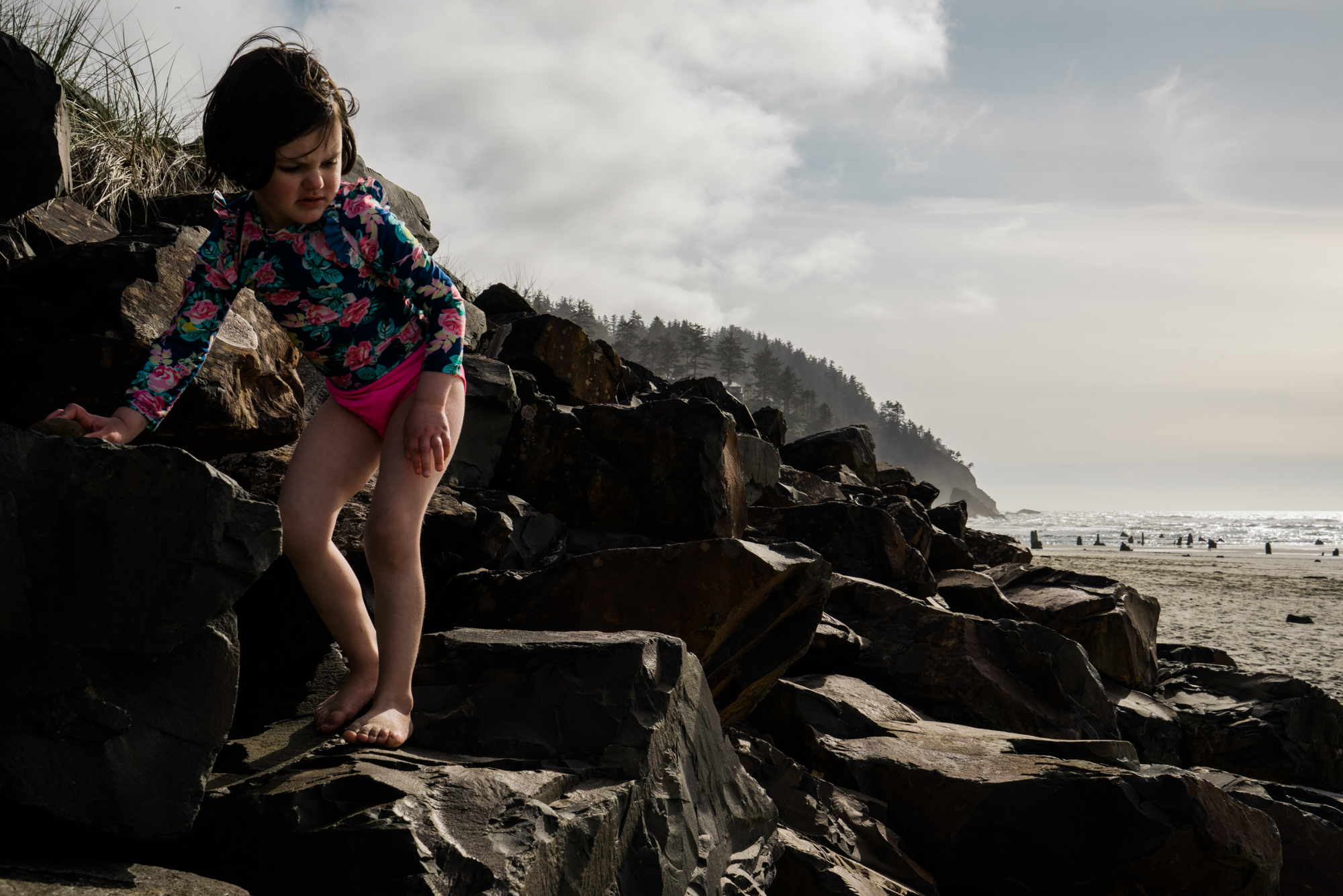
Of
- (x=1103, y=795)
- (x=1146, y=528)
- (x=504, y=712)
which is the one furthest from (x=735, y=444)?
(x=1146, y=528)

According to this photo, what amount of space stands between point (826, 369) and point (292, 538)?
473 feet

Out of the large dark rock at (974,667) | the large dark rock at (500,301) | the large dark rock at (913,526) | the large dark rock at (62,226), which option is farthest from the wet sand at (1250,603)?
the large dark rock at (62,226)

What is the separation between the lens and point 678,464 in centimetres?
554

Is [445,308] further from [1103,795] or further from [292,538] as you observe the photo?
[1103,795]

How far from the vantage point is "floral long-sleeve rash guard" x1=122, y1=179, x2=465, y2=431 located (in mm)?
2504

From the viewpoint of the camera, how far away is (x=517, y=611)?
3682 mm

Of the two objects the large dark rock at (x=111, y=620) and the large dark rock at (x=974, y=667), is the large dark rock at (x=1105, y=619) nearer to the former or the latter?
the large dark rock at (x=974, y=667)

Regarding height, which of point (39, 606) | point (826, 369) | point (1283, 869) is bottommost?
point (1283, 869)

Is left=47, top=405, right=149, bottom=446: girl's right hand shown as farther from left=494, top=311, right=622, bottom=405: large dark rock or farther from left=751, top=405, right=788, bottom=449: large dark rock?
left=751, top=405, right=788, bottom=449: large dark rock

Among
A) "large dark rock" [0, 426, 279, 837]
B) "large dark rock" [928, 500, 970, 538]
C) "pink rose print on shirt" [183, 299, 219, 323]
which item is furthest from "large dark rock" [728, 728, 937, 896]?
"large dark rock" [928, 500, 970, 538]

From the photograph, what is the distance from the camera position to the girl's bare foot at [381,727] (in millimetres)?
2209

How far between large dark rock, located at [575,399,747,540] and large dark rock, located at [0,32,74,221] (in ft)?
11.1

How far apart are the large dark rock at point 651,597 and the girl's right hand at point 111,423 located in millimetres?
1704

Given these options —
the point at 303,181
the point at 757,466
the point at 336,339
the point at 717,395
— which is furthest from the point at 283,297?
the point at 717,395
